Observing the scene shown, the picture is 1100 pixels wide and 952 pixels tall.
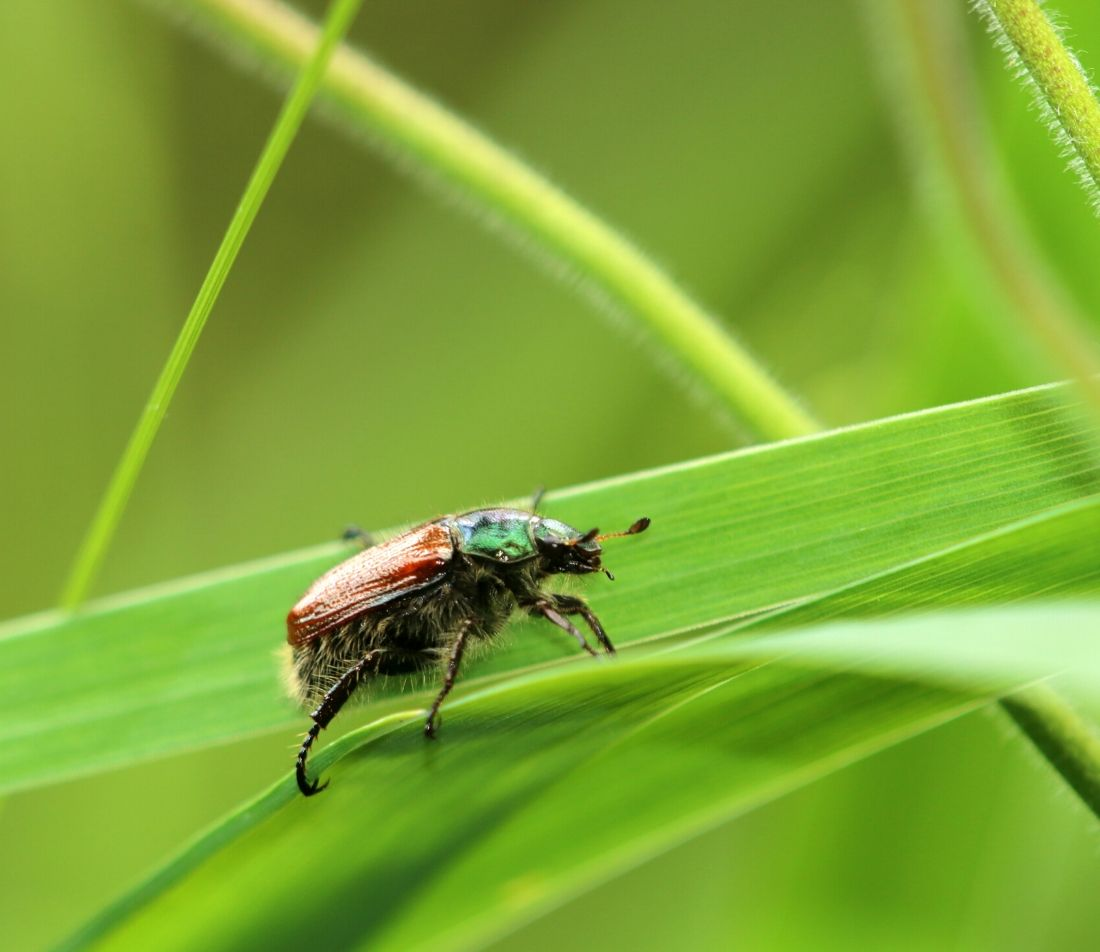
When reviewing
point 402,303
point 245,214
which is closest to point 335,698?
point 245,214

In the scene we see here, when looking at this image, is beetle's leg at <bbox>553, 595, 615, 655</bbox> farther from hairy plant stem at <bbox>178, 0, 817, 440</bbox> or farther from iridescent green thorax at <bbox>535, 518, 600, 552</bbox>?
hairy plant stem at <bbox>178, 0, 817, 440</bbox>

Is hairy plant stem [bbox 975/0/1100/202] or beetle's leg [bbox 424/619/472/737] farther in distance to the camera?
beetle's leg [bbox 424/619/472/737]

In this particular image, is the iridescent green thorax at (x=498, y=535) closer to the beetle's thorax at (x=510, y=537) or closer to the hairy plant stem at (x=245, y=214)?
the beetle's thorax at (x=510, y=537)

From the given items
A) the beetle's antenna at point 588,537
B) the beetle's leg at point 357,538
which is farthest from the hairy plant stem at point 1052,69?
the beetle's leg at point 357,538

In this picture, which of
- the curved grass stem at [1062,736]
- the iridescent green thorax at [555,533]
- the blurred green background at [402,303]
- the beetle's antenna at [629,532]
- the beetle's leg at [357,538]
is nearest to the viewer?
the curved grass stem at [1062,736]

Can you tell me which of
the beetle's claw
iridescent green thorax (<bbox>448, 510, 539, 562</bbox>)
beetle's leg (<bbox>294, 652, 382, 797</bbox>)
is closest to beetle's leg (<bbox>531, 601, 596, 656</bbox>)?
iridescent green thorax (<bbox>448, 510, 539, 562</bbox>)

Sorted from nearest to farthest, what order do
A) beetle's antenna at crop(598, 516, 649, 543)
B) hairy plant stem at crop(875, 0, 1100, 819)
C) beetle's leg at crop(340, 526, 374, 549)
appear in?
hairy plant stem at crop(875, 0, 1100, 819) → beetle's antenna at crop(598, 516, 649, 543) → beetle's leg at crop(340, 526, 374, 549)

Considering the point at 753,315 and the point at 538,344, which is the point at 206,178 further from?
the point at 753,315
